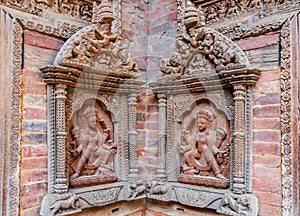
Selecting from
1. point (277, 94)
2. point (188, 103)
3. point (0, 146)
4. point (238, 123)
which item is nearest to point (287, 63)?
point (277, 94)

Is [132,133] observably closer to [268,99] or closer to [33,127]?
[33,127]

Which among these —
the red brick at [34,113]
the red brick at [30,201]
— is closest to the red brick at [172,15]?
the red brick at [34,113]

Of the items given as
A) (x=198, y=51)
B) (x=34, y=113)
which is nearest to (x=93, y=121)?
(x=34, y=113)

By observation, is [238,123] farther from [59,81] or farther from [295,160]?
[59,81]

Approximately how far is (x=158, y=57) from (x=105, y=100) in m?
0.55

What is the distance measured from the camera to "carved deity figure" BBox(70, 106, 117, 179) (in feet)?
6.50

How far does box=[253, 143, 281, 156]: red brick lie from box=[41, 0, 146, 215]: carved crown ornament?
2.55ft

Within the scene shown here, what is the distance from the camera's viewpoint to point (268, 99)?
1.78 m

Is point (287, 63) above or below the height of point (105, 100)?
above

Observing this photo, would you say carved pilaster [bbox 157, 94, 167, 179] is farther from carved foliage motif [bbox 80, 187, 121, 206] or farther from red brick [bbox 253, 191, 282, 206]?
red brick [bbox 253, 191, 282, 206]

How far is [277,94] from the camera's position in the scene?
1746 millimetres

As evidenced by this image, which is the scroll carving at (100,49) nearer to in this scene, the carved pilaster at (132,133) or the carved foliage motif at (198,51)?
the carved pilaster at (132,133)

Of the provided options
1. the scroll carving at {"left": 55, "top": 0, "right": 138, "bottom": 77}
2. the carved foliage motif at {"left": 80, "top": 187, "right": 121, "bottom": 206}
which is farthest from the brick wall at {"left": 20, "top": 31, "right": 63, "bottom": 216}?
the carved foliage motif at {"left": 80, "top": 187, "right": 121, "bottom": 206}

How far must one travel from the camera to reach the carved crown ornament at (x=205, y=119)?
1.84 meters
